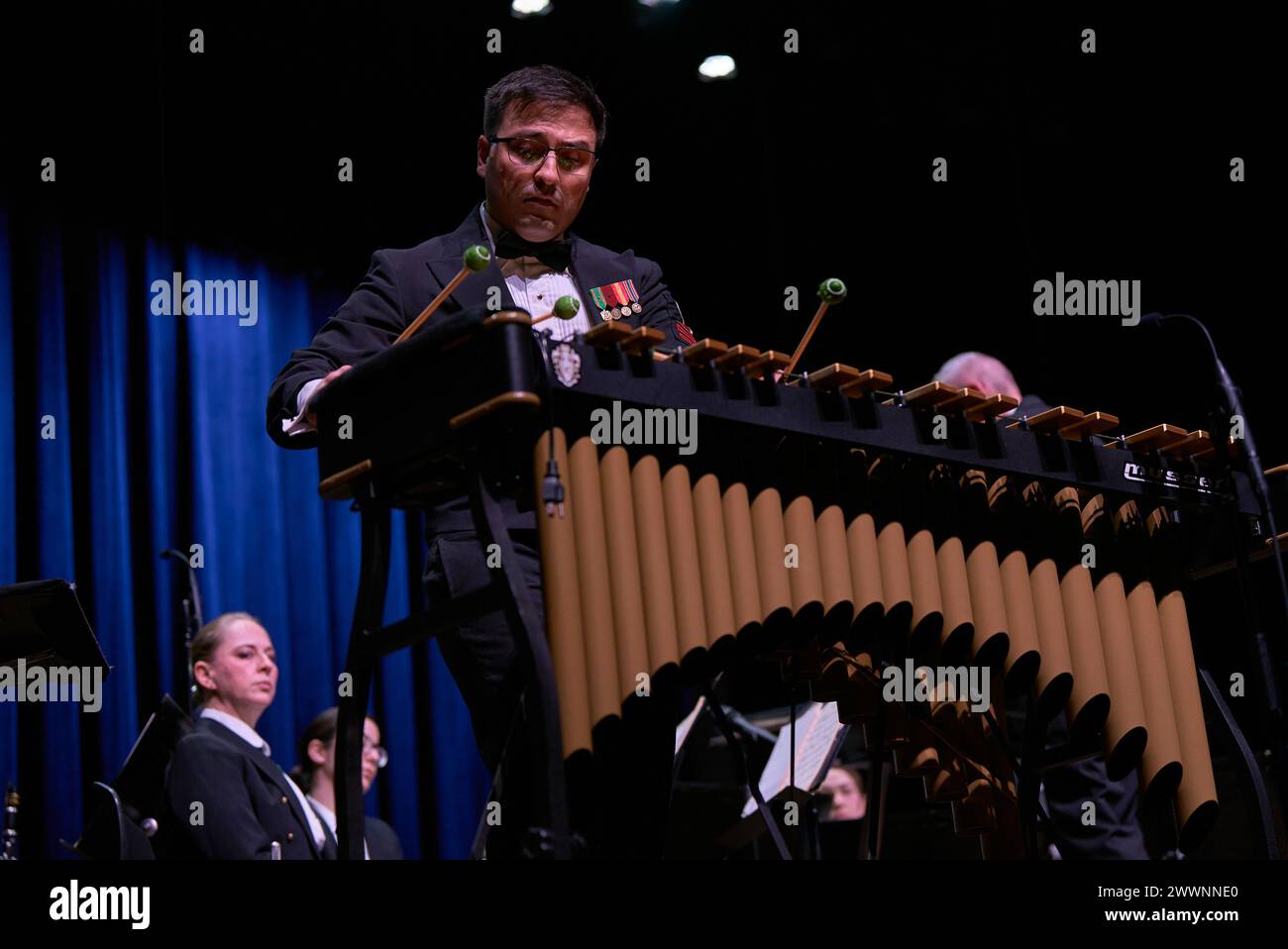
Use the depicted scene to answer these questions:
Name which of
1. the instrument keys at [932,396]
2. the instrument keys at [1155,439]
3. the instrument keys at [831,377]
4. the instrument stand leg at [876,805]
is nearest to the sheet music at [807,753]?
the instrument stand leg at [876,805]

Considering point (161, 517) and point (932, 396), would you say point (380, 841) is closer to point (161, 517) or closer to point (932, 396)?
point (161, 517)

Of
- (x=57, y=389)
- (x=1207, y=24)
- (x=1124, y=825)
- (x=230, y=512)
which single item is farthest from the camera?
(x=230, y=512)

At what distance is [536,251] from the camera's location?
106 inches

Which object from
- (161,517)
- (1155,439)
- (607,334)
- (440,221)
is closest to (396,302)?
(607,334)

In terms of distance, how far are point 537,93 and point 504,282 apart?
1.25 feet

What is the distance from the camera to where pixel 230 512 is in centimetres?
598

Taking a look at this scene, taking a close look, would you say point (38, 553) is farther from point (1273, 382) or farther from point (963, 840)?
point (1273, 382)

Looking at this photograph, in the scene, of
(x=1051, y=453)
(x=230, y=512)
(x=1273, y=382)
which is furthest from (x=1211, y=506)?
(x=230, y=512)

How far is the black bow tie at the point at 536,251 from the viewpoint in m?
2.69

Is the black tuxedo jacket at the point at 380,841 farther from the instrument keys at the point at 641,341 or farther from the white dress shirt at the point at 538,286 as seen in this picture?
the instrument keys at the point at 641,341

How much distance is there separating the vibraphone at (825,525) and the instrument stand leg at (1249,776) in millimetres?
181

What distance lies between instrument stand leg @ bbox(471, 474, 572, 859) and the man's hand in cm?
35

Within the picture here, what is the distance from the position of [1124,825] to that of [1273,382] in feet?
6.83

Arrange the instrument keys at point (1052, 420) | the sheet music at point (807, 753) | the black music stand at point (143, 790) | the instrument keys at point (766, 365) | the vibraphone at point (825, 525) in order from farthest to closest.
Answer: the sheet music at point (807, 753) → the black music stand at point (143, 790) → the instrument keys at point (1052, 420) → the instrument keys at point (766, 365) → the vibraphone at point (825, 525)
